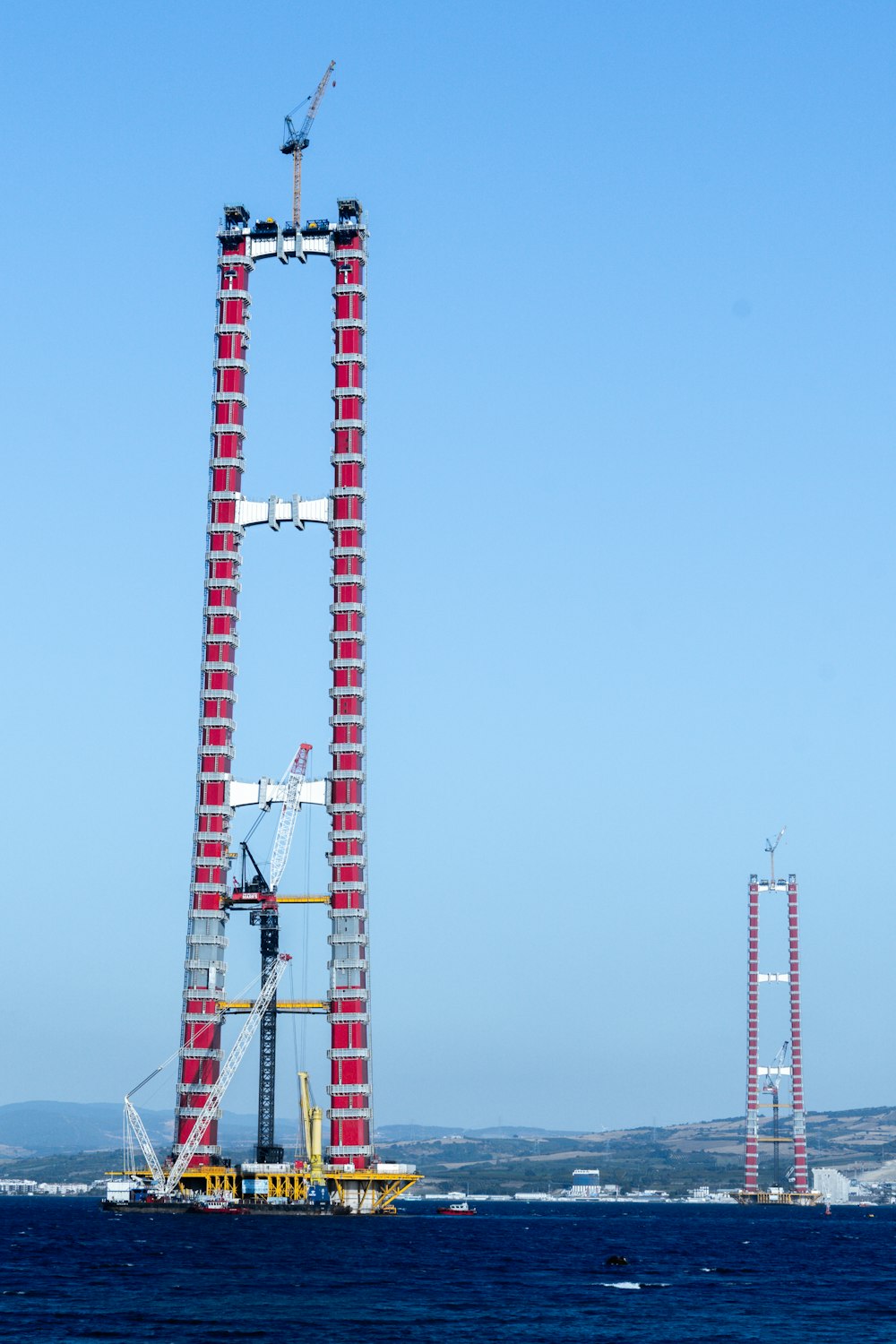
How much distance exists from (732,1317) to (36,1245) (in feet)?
307

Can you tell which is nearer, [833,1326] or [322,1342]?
[322,1342]

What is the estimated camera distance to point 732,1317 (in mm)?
131375

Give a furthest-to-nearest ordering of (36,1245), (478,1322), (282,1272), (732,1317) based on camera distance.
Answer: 1. (36,1245)
2. (282,1272)
3. (732,1317)
4. (478,1322)

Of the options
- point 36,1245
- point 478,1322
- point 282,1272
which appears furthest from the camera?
point 36,1245

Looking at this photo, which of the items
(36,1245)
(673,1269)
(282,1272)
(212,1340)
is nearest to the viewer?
(212,1340)

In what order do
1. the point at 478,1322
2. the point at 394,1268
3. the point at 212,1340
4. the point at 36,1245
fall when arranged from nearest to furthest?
the point at 212,1340 < the point at 478,1322 < the point at 394,1268 < the point at 36,1245

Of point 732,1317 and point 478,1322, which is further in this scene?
point 732,1317

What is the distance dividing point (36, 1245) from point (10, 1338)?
97.8m

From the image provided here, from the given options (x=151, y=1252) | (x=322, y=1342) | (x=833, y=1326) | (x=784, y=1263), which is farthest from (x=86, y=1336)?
(x=784, y=1263)

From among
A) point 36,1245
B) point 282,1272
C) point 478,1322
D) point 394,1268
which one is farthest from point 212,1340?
point 36,1245

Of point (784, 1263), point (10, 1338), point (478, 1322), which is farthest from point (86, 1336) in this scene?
point (784, 1263)

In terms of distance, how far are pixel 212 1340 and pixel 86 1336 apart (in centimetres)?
737

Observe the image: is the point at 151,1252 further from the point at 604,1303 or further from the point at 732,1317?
the point at 732,1317

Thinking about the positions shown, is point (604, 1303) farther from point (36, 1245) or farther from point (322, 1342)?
point (36, 1245)
